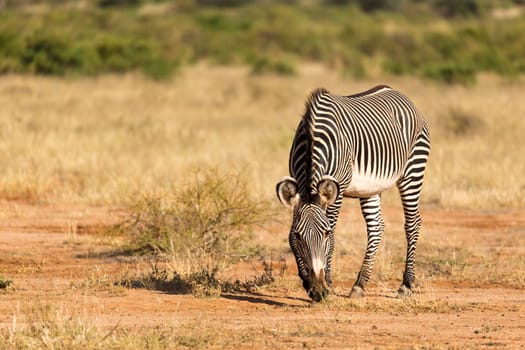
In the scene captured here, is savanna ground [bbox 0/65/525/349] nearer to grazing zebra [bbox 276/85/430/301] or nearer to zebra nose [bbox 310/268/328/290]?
zebra nose [bbox 310/268/328/290]

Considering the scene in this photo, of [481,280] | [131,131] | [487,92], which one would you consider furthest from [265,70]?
[481,280]

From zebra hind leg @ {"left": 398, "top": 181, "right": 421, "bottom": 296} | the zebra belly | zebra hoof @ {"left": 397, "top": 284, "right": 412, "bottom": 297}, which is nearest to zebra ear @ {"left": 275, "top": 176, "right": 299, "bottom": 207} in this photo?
the zebra belly

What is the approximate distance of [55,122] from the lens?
728 inches

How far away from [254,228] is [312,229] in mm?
4565

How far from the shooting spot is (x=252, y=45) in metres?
40.7

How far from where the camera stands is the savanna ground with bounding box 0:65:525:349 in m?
7.11

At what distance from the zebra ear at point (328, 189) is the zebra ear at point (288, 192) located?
0.18 m

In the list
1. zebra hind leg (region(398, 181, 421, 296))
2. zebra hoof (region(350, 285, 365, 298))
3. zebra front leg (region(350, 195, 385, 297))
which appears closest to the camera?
zebra hoof (region(350, 285, 365, 298))

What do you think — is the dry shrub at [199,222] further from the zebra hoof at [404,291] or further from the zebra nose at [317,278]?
the zebra nose at [317,278]

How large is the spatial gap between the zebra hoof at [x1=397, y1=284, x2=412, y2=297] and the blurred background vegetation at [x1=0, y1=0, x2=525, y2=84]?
1780 centimetres

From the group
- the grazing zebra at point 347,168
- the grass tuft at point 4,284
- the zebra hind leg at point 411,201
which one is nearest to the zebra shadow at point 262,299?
the grazing zebra at point 347,168

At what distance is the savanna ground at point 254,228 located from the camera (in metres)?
7.11

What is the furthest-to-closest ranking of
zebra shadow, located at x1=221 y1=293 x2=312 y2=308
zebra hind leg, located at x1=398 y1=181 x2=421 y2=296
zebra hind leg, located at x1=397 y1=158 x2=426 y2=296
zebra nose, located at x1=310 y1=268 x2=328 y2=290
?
zebra hind leg, located at x1=397 y1=158 x2=426 y2=296, zebra hind leg, located at x1=398 y1=181 x2=421 y2=296, zebra shadow, located at x1=221 y1=293 x2=312 y2=308, zebra nose, located at x1=310 y1=268 x2=328 y2=290

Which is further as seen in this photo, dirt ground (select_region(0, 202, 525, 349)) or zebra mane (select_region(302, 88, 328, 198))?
zebra mane (select_region(302, 88, 328, 198))
